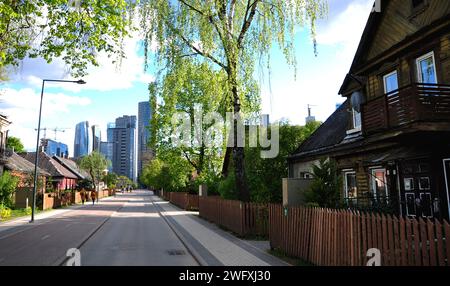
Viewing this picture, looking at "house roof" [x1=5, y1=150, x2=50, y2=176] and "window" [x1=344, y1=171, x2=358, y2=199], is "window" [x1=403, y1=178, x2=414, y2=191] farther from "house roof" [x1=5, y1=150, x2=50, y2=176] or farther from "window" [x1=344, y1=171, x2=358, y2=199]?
"house roof" [x1=5, y1=150, x2=50, y2=176]

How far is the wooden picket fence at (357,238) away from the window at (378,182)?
500 cm

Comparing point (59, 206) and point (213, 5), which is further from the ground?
point (213, 5)

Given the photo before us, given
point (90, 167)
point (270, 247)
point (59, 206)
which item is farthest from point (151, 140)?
point (90, 167)

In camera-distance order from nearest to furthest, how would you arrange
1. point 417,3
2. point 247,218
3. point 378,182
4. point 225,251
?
point 225,251
point 417,3
point 378,182
point 247,218

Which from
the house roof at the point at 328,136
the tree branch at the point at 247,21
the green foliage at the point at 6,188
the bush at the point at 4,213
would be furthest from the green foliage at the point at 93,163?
the tree branch at the point at 247,21

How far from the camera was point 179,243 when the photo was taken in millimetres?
13578

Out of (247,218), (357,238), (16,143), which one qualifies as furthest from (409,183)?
(16,143)

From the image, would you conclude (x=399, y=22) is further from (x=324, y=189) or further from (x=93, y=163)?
(x=93, y=163)

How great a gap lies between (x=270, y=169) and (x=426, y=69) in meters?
10.2

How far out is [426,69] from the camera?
1223 cm

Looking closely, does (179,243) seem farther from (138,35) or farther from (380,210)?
(138,35)

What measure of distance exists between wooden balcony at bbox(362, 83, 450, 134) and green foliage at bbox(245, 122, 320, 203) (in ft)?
27.8
